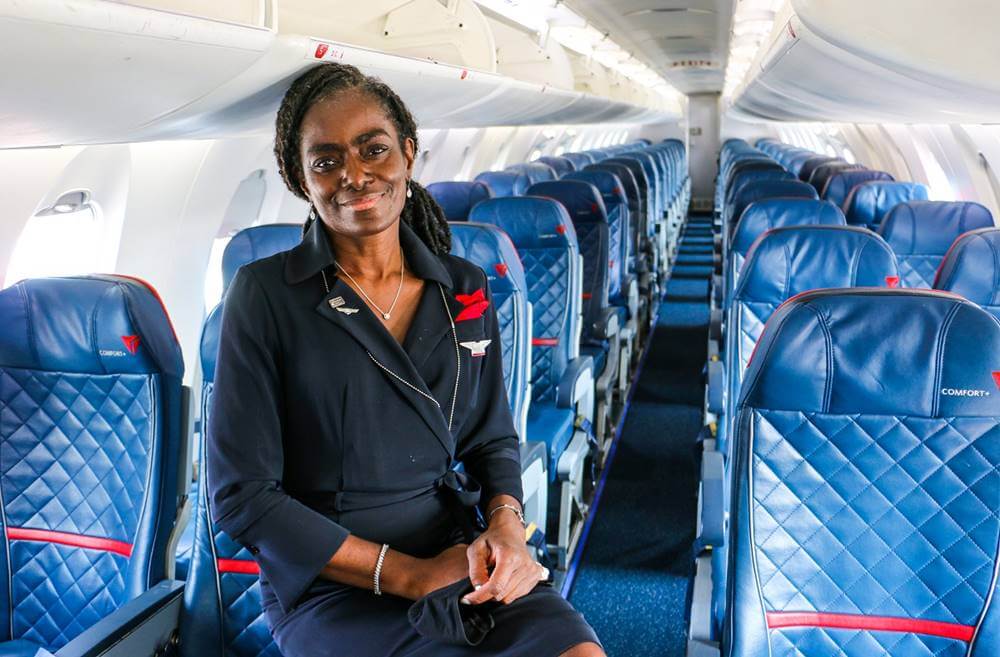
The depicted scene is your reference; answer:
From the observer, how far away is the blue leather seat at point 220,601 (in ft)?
6.86

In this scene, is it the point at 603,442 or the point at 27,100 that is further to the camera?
the point at 603,442

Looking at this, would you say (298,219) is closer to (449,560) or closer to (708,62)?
(449,560)

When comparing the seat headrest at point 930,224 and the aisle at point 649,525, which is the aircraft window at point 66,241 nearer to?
the aisle at point 649,525

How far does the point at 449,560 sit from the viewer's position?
156 cm

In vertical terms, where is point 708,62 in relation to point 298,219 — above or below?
above

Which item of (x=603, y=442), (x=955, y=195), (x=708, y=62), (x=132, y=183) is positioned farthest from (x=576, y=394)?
(x=708, y=62)

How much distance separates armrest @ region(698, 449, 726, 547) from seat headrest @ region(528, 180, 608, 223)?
2.91m

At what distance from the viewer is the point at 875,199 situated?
229 inches

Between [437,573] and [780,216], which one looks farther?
[780,216]

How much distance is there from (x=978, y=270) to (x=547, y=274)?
6.53 feet

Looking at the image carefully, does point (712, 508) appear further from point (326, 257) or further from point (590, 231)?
point (590, 231)

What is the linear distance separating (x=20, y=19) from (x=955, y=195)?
341 inches

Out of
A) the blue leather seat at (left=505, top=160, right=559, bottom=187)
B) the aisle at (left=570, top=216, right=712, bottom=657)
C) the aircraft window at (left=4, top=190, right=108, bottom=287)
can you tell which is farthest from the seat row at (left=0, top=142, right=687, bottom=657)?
the blue leather seat at (left=505, top=160, right=559, bottom=187)

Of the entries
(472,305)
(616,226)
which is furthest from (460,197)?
(472,305)
